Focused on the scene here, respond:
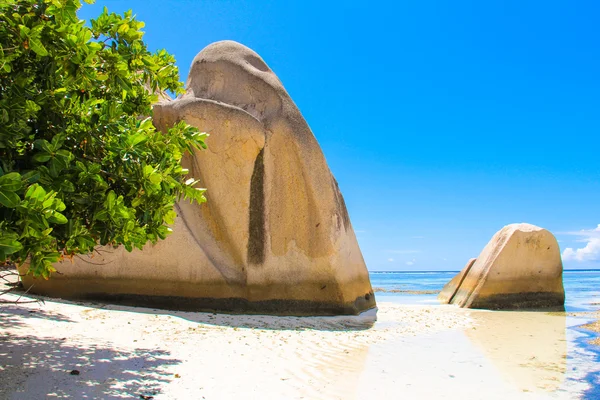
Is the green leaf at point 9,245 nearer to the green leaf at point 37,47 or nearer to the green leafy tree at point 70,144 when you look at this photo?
the green leafy tree at point 70,144

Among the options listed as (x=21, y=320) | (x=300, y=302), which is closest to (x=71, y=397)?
(x=21, y=320)

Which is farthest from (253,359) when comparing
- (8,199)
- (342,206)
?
(342,206)

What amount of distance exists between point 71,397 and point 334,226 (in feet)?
23.0

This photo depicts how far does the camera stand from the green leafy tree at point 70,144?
3117mm

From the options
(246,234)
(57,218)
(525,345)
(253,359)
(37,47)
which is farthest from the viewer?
(246,234)

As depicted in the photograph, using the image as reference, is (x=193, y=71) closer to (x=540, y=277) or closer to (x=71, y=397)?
(x=71, y=397)

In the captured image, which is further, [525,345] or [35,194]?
[525,345]

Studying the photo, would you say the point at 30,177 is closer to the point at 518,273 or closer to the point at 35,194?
the point at 35,194

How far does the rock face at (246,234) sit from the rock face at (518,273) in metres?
6.46

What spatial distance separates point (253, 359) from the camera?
5.77 metres

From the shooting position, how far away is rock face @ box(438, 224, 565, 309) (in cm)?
1475

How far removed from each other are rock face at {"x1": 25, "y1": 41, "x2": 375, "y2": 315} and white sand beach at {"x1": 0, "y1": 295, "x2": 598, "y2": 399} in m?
0.81

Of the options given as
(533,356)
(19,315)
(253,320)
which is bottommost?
(533,356)

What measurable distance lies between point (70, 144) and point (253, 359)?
11.1 feet
